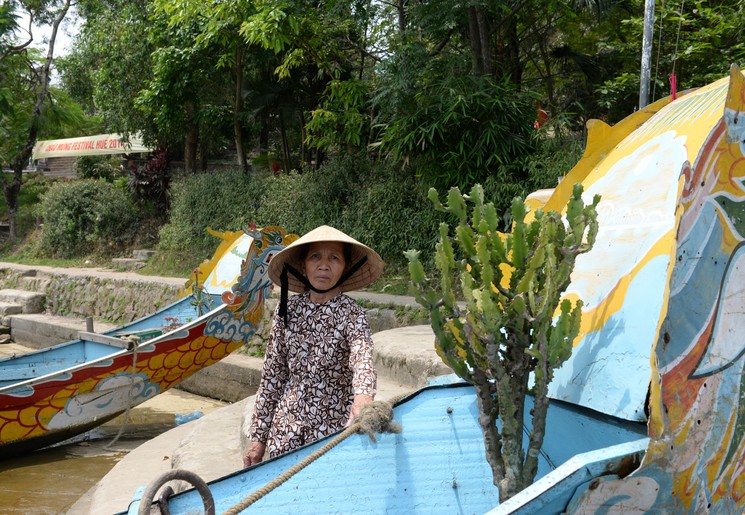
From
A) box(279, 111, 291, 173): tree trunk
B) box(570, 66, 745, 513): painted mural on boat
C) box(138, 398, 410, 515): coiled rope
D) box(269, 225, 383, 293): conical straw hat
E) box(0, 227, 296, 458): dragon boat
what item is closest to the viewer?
box(570, 66, 745, 513): painted mural on boat

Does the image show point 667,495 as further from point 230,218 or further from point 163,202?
point 163,202

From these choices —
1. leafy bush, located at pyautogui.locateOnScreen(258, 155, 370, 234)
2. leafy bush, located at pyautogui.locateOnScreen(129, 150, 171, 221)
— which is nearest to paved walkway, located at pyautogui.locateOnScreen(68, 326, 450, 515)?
leafy bush, located at pyautogui.locateOnScreen(258, 155, 370, 234)

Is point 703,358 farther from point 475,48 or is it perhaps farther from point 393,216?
point 393,216

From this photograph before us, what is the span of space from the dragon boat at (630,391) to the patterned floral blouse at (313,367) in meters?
0.47

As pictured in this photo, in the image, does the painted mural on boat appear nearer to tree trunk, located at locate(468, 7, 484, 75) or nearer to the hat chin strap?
the hat chin strap

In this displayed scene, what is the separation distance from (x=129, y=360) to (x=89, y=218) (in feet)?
32.4

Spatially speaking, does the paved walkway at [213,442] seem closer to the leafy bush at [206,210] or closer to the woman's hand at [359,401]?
the woman's hand at [359,401]

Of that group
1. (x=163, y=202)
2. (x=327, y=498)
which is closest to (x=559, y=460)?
(x=327, y=498)

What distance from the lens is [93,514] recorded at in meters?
4.17

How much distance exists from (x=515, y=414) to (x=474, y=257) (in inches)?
16.7

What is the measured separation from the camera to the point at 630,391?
203 cm

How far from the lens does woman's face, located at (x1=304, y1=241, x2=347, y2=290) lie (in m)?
2.88

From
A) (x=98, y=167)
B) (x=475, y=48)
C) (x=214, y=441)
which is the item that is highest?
(x=475, y=48)

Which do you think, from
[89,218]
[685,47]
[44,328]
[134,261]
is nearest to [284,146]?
[134,261]
